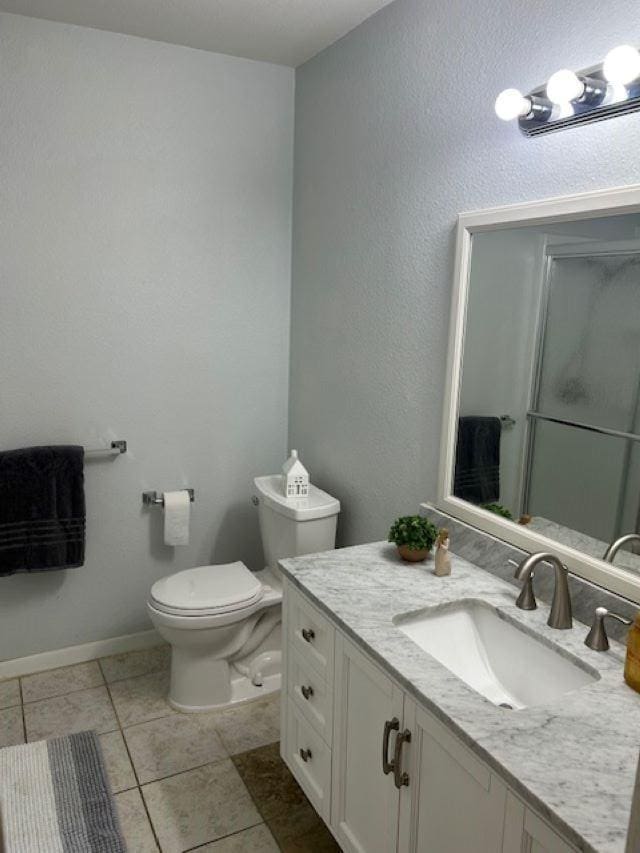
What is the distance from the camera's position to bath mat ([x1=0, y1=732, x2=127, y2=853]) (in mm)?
1918

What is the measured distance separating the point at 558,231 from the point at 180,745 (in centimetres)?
205

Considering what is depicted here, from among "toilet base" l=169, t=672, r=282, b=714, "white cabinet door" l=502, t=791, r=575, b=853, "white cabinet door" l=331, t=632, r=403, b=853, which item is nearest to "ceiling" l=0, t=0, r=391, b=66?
"white cabinet door" l=331, t=632, r=403, b=853

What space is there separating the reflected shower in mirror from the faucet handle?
0.42ft

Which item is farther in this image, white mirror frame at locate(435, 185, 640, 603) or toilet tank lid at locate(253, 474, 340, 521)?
toilet tank lid at locate(253, 474, 340, 521)

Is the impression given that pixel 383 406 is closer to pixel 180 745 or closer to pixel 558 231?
pixel 558 231

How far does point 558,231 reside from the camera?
1655mm

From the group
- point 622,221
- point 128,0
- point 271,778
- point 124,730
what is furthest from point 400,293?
point 124,730

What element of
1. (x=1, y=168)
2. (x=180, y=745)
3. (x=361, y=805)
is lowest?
(x=180, y=745)

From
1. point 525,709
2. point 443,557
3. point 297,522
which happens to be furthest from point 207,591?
point 525,709

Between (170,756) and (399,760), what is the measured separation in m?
1.18

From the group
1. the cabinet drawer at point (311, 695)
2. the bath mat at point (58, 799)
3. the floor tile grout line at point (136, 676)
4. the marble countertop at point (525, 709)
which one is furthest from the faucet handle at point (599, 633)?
the floor tile grout line at point (136, 676)

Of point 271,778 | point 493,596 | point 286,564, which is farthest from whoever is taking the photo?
point 271,778

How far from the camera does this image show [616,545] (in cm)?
155

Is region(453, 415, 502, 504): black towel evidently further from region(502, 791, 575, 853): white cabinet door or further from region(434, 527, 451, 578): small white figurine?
region(502, 791, 575, 853): white cabinet door
